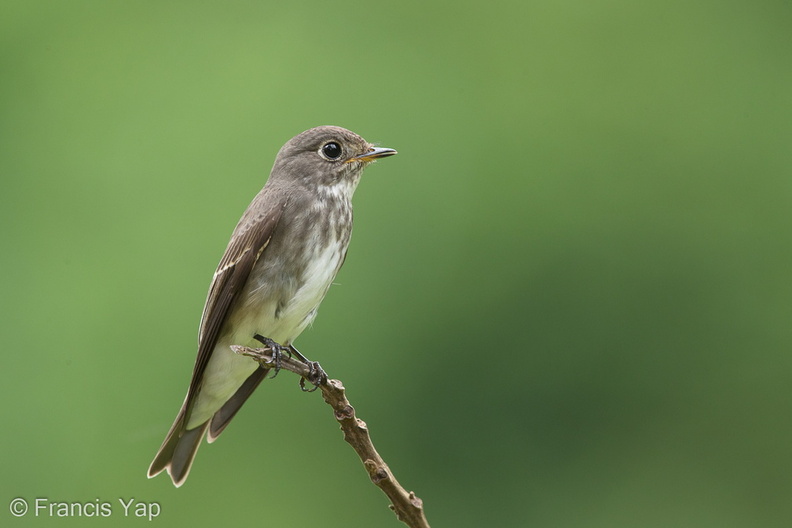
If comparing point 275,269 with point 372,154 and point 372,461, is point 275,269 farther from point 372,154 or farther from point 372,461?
point 372,461

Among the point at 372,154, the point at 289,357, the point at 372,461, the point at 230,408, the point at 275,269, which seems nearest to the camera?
the point at 372,461

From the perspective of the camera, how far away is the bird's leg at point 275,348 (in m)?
4.11

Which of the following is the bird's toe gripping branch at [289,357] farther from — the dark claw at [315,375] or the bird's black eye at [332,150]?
the bird's black eye at [332,150]

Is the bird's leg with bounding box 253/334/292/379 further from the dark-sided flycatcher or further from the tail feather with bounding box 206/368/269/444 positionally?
the tail feather with bounding box 206/368/269/444

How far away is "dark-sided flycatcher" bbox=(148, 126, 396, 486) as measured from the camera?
4.33 meters

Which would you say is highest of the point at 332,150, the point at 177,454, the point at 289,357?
the point at 332,150

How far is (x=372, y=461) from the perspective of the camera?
10.6 feet

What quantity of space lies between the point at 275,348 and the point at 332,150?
84 centimetres

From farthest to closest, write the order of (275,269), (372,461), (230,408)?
(230,408), (275,269), (372,461)

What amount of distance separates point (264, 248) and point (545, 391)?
4014 mm

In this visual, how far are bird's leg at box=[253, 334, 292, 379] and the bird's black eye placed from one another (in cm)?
75

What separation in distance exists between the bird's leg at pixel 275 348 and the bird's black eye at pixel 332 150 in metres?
0.75

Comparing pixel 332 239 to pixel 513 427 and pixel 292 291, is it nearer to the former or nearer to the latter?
pixel 292 291

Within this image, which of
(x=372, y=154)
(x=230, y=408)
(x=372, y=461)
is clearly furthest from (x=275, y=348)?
(x=372, y=461)
